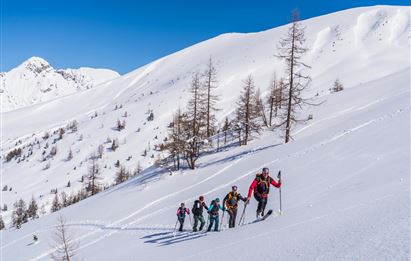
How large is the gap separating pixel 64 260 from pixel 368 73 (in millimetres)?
88871

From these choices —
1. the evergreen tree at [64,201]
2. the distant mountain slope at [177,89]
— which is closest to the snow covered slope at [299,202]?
the distant mountain slope at [177,89]

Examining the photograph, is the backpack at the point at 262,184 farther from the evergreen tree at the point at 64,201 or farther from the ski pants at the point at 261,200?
the evergreen tree at the point at 64,201

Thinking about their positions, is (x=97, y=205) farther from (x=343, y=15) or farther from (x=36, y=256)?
(x=343, y=15)

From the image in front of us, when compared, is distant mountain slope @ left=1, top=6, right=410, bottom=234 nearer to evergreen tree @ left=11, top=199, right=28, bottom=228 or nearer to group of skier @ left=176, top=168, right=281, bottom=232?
evergreen tree @ left=11, top=199, right=28, bottom=228

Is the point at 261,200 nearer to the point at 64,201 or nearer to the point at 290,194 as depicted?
the point at 290,194

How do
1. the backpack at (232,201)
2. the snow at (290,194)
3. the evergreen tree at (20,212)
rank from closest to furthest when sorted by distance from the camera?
the snow at (290,194)
the backpack at (232,201)
the evergreen tree at (20,212)

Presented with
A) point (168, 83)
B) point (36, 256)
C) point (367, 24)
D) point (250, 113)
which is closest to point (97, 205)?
point (36, 256)

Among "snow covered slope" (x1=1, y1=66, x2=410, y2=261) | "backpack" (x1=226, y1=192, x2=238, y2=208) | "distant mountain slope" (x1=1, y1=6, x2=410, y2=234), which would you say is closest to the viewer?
"snow covered slope" (x1=1, y1=66, x2=410, y2=261)

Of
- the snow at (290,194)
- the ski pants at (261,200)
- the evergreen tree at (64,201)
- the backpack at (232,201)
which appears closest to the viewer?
the snow at (290,194)

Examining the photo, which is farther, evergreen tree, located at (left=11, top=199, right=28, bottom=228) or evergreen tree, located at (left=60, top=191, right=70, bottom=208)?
evergreen tree, located at (left=60, top=191, right=70, bottom=208)

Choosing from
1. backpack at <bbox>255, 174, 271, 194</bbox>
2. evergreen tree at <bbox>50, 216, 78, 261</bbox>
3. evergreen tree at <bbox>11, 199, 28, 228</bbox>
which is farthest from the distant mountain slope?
backpack at <bbox>255, 174, 271, 194</bbox>

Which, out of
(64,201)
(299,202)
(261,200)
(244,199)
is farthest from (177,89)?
(261,200)

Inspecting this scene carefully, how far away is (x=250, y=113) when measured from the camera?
5006cm

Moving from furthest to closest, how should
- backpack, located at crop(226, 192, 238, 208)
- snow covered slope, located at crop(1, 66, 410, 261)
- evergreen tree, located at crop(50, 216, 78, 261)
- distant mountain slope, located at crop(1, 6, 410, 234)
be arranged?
1. distant mountain slope, located at crop(1, 6, 410, 234)
2. evergreen tree, located at crop(50, 216, 78, 261)
3. backpack, located at crop(226, 192, 238, 208)
4. snow covered slope, located at crop(1, 66, 410, 261)
